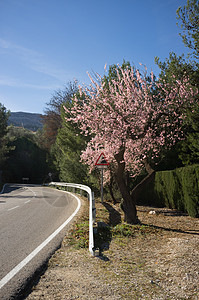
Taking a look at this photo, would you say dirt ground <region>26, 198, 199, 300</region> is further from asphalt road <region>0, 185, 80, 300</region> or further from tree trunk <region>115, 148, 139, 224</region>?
tree trunk <region>115, 148, 139, 224</region>

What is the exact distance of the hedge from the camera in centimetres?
1254

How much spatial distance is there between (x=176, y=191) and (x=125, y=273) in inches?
413

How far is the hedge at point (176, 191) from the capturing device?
12539 millimetres

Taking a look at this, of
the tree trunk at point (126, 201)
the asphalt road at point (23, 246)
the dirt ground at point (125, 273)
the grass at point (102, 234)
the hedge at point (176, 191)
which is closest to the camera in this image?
the dirt ground at point (125, 273)

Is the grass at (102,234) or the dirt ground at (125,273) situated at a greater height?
the dirt ground at (125,273)

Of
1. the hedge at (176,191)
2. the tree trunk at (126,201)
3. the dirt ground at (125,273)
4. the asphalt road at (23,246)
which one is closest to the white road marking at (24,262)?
the asphalt road at (23,246)

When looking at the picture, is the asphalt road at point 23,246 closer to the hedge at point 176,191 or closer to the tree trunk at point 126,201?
the tree trunk at point 126,201

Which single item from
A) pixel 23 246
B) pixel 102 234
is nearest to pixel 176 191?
pixel 102 234

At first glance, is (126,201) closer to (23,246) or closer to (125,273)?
(23,246)

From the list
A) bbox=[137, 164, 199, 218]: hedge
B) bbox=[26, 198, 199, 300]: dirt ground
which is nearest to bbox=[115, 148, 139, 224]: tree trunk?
bbox=[137, 164, 199, 218]: hedge

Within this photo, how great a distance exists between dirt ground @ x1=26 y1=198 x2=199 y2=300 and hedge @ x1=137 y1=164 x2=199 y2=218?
5617 millimetres

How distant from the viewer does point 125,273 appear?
4.97 meters

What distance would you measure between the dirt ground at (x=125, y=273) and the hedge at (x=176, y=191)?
5617mm

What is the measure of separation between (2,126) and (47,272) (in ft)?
159
